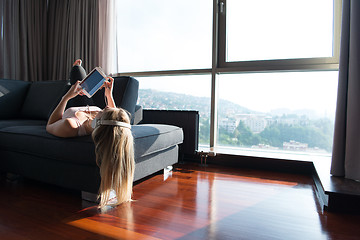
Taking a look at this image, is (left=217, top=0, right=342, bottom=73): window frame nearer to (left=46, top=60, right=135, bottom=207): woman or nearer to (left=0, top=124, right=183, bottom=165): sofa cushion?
(left=0, top=124, right=183, bottom=165): sofa cushion

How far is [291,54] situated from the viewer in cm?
255

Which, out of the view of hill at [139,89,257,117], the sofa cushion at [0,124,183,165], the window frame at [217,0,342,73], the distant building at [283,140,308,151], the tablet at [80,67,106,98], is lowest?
the distant building at [283,140,308,151]

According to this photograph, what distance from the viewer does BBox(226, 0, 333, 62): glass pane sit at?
96.3 inches

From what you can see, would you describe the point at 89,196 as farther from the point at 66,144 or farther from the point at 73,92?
the point at 73,92

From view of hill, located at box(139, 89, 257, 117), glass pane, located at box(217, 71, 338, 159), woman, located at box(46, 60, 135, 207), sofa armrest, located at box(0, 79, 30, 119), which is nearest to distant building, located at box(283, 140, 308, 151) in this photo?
glass pane, located at box(217, 71, 338, 159)

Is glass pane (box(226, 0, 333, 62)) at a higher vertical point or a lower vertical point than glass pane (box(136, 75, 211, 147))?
higher

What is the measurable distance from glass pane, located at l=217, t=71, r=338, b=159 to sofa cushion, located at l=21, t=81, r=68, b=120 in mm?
1834

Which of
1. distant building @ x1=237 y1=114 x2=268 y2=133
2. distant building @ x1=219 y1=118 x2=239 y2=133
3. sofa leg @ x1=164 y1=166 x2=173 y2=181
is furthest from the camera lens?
distant building @ x1=219 y1=118 x2=239 y2=133

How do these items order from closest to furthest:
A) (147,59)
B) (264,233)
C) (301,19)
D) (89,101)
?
(264,233)
(89,101)
(301,19)
(147,59)

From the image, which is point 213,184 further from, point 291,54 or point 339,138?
point 291,54

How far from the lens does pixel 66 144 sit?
1.57m

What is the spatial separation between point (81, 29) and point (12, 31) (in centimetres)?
93

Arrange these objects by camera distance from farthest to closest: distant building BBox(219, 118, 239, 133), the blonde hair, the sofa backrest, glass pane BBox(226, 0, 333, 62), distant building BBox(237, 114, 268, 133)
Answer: distant building BBox(219, 118, 239, 133) < distant building BBox(237, 114, 268, 133) < glass pane BBox(226, 0, 333, 62) < the sofa backrest < the blonde hair

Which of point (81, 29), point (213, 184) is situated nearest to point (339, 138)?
point (213, 184)
